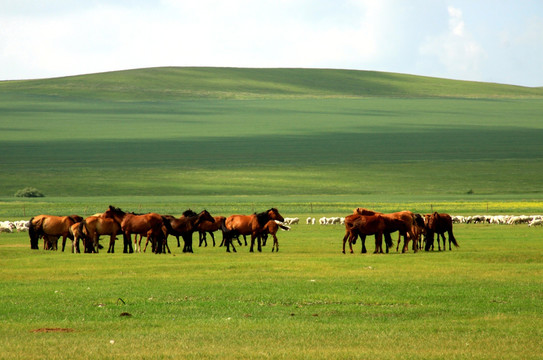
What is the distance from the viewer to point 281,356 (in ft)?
40.1

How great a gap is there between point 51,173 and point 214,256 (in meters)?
71.6

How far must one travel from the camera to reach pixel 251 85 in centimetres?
16300

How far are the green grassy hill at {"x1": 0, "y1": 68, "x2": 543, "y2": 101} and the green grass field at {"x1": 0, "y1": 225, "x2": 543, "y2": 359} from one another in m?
123

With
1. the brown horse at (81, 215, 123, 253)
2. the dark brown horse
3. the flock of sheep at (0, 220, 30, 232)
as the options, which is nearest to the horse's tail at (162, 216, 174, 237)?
the brown horse at (81, 215, 123, 253)

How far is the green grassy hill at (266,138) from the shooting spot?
90938 millimetres

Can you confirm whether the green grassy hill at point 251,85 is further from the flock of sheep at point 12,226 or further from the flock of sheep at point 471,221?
the flock of sheep at point 12,226

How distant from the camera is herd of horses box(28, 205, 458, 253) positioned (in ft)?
102

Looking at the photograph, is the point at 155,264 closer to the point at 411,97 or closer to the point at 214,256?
the point at 214,256

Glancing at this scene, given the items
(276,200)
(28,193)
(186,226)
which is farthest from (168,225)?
(28,193)

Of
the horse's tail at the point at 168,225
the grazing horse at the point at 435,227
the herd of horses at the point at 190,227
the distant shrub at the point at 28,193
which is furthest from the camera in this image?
the distant shrub at the point at 28,193

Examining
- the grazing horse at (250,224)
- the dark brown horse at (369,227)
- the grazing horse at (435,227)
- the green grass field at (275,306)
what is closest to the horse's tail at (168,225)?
the grazing horse at (250,224)

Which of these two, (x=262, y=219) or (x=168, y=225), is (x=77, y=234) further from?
(x=262, y=219)

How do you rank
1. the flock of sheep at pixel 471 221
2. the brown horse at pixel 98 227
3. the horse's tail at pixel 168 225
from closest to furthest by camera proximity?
1. the brown horse at pixel 98 227
2. the horse's tail at pixel 168 225
3. the flock of sheep at pixel 471 221

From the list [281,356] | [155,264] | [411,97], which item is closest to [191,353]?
[281,356]
